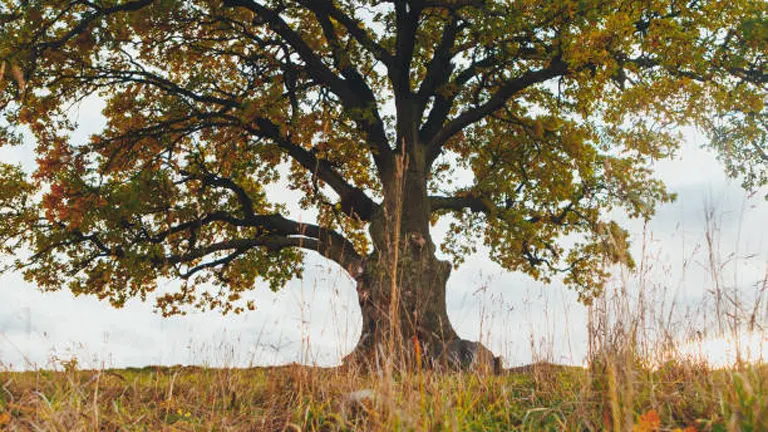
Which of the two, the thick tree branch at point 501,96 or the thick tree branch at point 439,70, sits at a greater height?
the thick tree branch at point 439,70

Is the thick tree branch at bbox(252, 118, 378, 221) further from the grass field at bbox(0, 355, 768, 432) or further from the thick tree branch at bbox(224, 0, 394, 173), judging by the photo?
the grass field at bbox(0, 355, 768, 432)

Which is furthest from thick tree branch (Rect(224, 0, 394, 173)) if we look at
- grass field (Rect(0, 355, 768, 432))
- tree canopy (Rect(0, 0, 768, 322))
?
grass field (Rect(0, 355, 768, 432))

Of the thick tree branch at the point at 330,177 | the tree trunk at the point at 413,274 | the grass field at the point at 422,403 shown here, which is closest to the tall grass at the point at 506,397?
the grass field at the point at 422,403

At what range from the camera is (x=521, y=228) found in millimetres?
12039

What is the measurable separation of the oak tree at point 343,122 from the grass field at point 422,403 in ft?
15.8

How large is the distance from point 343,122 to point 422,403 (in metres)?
10.3

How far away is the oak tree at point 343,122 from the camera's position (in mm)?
10414

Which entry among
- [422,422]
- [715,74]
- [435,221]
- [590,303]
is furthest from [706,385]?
[435,221]

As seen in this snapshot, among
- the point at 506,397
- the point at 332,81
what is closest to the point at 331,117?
the point at 332,81

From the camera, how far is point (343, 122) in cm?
1306

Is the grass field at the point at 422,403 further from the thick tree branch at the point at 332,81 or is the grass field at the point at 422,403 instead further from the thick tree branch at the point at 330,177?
the thick tree branch at the point at 332,81

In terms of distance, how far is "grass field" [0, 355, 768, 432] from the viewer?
122 inches

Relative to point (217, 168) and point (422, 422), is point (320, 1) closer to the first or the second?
point (217, 168)

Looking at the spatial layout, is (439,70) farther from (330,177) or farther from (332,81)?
(330,177)
